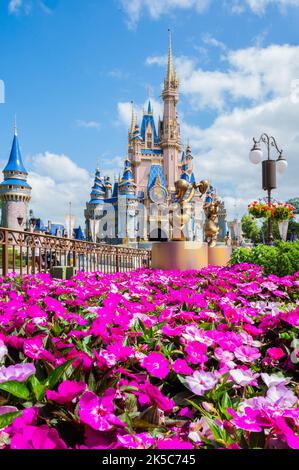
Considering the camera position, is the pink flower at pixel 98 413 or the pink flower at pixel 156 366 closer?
the pink flower at pixel 98 413

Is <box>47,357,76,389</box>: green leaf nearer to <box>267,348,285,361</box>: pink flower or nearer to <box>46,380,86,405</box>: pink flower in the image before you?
<box>46,380,86,405</box>: pink flower

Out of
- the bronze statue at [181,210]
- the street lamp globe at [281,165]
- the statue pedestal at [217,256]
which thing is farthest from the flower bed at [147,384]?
the street lamp globe at [281,165]

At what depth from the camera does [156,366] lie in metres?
1.49

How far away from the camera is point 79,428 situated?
44.2 inches

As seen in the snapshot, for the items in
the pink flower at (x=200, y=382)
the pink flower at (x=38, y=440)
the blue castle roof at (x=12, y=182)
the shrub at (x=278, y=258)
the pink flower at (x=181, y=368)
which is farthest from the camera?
the blue castle roof at (x=12, y=182)

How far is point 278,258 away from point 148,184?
67.6m

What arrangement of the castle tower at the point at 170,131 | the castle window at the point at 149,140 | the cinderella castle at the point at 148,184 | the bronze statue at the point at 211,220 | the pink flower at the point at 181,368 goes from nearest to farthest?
the pink flower at the point at 181,368, the bronze statue at the point at 211,220, the cinderella castle at the point at 148,184, the castle tower at the point at 170,131, the castle window at the point at 149,140

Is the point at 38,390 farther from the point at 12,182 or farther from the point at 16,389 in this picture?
the point at 12,182

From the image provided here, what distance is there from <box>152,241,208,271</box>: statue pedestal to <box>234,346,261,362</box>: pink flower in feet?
27.7

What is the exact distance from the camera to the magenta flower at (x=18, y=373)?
1.35 m

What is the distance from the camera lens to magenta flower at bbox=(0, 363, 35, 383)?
1.35 m

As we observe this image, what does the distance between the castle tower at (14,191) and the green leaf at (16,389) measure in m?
55.4

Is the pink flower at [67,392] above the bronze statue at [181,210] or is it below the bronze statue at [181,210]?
below

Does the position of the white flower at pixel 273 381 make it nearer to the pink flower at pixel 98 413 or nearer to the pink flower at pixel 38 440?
the pink flower at pixel 98 413
